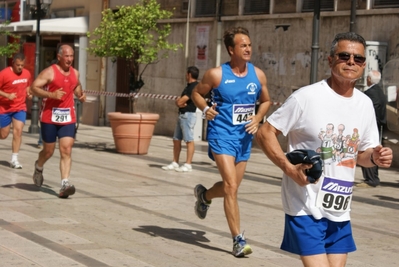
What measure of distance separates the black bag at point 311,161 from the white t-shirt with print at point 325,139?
9.1 inches

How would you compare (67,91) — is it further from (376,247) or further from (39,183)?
(376,247)

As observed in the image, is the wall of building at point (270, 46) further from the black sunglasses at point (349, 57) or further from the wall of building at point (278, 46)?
the black sunglasses at point (349, 57)

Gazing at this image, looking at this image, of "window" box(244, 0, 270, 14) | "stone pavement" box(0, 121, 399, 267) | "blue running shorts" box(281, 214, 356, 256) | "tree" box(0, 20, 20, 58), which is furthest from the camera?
"tree" box(0, 20, 20, 58)

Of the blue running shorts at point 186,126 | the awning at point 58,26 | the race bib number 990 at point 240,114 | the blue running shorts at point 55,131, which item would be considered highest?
the awning at point 58,26

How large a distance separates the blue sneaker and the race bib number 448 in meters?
2.93

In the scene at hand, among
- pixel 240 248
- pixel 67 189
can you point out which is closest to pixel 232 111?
pixel 240 248

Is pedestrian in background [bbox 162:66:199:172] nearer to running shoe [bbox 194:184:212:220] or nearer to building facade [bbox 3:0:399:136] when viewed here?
building facade [bbox 3:0:399:136]

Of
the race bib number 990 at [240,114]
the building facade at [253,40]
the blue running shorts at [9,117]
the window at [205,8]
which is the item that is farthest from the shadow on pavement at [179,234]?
the window at [205,8]

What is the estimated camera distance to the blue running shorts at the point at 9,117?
15344 mm

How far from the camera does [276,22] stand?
2123 cm

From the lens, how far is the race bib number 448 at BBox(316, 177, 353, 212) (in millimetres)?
5230

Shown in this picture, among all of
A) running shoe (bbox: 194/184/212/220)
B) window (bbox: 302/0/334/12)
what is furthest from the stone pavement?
window (bbox: 302/0/334/12)

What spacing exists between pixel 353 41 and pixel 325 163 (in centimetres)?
69

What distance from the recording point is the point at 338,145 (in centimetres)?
527
